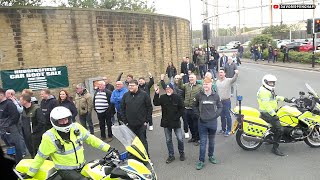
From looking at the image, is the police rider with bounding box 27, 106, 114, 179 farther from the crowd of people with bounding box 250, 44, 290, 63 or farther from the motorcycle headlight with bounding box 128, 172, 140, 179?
the crowd of people with bounding box 250, 44, 290, 63

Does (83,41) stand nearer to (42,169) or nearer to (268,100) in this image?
(268,100)

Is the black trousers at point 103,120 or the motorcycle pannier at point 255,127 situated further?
the black trousers at point 103,120

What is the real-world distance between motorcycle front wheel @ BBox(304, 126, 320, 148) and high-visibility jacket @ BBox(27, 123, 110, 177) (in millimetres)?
4645

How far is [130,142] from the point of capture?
4504mm

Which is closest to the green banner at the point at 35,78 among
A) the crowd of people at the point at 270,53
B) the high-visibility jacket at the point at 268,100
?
the high-visibility jacket at the point at 268,100

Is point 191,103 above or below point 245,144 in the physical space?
above

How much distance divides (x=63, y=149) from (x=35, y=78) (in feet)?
28.0

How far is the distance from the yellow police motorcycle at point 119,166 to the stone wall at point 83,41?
8.13 meters

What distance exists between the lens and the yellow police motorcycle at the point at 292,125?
6.78 meters

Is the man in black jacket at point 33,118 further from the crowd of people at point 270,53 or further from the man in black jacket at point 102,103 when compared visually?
the crowd of people at point 270,53

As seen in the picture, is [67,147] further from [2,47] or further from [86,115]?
[2,47]

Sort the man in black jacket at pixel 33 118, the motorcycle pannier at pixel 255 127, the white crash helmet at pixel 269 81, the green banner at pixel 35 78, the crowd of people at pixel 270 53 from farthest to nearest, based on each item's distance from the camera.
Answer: the crowd of people at pixel 270 53 → the green banner at pixel 35 78 → the motorcycle pannier at pixel 255 127 → the white crash helmet at pixel 269 81 → the man in black jacket at pixel 33 118

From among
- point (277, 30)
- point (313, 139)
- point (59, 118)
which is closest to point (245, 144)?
point (313, 139)

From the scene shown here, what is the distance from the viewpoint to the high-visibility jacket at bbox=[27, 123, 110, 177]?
13.6 ft
